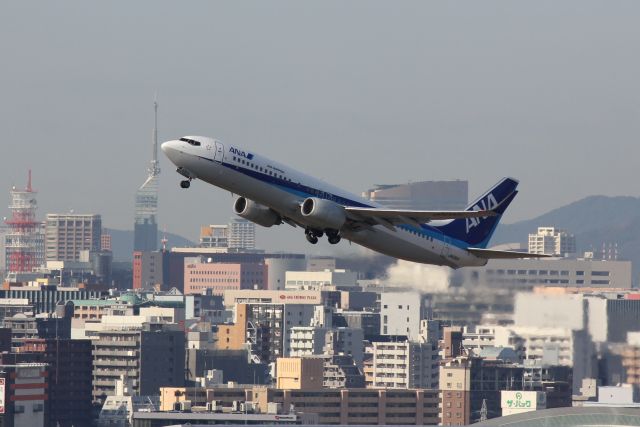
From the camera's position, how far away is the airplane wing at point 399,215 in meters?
108

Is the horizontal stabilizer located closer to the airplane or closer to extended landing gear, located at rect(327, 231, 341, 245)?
the airplane

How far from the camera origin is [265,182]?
4173 inches

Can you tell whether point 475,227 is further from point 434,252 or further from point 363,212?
point 363,212

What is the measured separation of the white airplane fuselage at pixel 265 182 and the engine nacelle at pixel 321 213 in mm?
549

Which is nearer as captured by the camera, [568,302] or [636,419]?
[568,302]

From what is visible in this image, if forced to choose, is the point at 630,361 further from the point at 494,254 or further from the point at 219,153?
the point at 219,153

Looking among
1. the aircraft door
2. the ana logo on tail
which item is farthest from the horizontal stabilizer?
the aircraft door

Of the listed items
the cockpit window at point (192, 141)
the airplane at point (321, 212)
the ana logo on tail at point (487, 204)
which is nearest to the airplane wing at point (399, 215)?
the airplane at point (321, 212)

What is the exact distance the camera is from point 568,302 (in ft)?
416

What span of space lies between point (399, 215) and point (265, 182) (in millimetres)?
7730

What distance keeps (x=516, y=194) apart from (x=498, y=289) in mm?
8670

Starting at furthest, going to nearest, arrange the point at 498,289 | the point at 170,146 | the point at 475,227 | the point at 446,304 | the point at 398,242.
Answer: the point at 446,304
the point at 498,289
the point at 475,227
the point at 398,242
the point at 170,146

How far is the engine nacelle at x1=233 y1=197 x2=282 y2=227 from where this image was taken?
10962 cm

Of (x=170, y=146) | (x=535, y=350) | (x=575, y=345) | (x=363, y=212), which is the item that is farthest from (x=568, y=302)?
(x=170, y=146)
